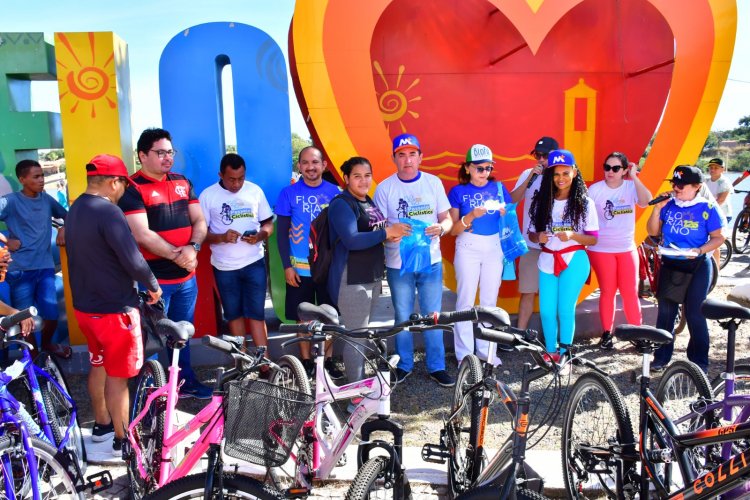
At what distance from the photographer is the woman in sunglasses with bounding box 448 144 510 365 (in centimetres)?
480

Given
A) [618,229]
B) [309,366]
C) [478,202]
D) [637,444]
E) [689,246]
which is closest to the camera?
[637,444]

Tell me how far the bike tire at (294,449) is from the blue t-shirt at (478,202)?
77.9 inches

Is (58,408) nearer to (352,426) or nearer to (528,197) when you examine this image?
(352,426)

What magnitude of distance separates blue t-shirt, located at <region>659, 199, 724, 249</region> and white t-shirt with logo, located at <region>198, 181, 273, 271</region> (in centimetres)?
315

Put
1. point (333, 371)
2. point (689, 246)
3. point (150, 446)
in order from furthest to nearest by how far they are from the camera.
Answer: point (333, 371), point (689, 246), point (150, 446)

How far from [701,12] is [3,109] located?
624cm

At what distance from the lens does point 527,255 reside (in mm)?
5469

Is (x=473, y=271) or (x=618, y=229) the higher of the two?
(x=618, y=229)

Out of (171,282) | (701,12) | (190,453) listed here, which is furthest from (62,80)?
(701,12)

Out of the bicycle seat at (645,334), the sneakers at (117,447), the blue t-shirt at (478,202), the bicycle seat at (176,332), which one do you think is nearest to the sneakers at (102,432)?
the sneakers at (117,447)

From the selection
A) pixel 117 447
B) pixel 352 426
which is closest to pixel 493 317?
pixel 352 426

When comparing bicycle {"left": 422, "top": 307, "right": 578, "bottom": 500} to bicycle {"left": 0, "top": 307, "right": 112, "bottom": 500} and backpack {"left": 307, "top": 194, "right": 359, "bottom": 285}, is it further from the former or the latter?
bicycle {"left": 0, "top": 307, "right": 112, "bottom": 500}

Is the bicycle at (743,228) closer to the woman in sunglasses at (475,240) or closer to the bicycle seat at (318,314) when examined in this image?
the woman in sunglasses at (475,240)

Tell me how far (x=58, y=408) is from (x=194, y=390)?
1.07m
